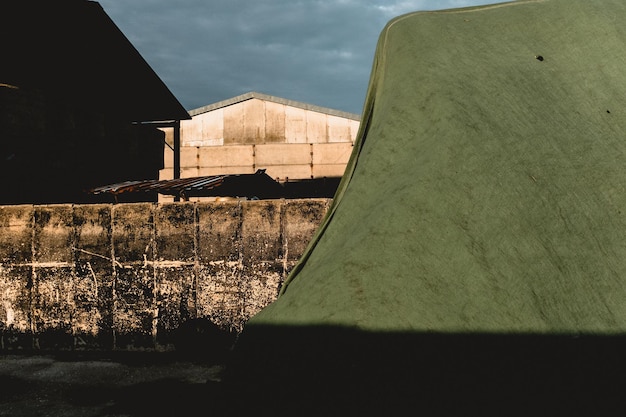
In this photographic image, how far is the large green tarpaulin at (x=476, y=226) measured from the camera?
1515 mm

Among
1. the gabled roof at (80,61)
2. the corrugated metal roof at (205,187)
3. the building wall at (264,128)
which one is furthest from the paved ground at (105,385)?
the building wall at (264,128)

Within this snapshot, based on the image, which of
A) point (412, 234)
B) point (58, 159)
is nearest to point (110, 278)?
point (412, 234)

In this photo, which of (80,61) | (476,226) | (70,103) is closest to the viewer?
(476,226)

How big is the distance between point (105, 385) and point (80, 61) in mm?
9263

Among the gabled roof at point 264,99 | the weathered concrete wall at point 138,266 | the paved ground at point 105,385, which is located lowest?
the paved ground at point 105,385

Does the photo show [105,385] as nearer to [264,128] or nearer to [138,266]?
[138,266]

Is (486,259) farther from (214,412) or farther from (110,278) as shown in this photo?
(110,278)

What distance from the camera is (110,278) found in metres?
4.07

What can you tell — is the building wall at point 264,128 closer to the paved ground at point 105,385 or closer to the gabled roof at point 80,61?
the gabled roof at point 80,61

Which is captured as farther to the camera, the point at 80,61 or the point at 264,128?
the point at 264,128

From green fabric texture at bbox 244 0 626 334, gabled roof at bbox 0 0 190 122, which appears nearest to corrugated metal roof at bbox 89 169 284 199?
gabled roof at bbox 0 0 190 122

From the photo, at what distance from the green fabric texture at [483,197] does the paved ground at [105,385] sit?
1.27 m

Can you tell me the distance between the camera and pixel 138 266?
4.05 metres

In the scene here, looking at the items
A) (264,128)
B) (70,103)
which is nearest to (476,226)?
(70,103)
